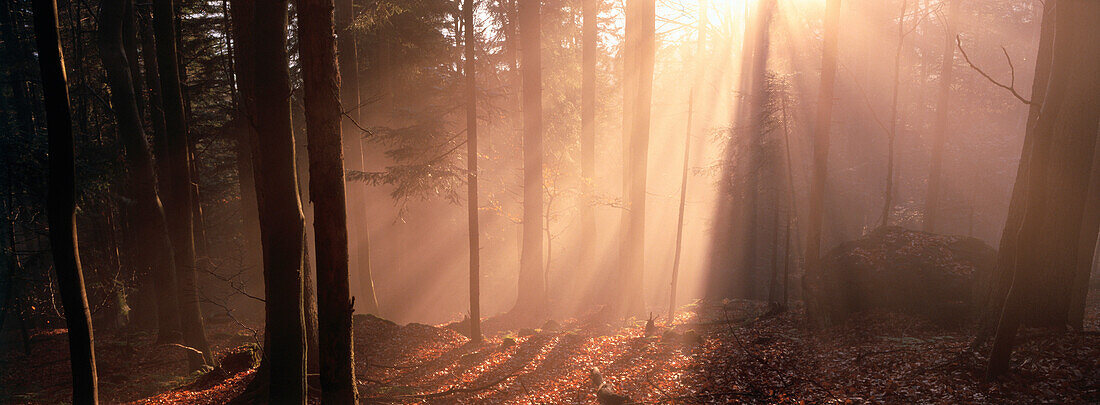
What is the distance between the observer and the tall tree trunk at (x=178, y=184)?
10.9 m

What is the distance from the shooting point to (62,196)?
6242 millimetres

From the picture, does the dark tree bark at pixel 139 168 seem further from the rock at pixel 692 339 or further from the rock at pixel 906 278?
the rock at pixel 906 278

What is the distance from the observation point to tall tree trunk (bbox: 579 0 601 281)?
20.5 meters

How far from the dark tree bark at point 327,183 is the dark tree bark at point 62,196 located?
9.84 ft

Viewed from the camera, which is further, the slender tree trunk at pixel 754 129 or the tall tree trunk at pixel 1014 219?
the slender tree trunk at pixel 754 129

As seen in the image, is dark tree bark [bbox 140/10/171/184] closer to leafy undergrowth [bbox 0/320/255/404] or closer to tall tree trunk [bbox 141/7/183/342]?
tall tree trunk [bbox 141/7/183/342]

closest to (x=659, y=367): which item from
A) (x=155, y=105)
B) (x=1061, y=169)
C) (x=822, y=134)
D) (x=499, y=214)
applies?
(x=822, y=134)

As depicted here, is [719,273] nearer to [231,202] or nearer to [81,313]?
[231,202]

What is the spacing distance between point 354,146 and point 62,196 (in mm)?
10561

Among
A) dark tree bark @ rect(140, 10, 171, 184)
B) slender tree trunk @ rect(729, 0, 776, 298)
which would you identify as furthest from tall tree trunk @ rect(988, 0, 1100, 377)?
dark tree bark @ rect(140, 10, 171, 184)

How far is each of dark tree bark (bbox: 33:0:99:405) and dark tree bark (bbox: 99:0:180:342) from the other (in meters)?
5.63

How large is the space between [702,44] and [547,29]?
1151 cm

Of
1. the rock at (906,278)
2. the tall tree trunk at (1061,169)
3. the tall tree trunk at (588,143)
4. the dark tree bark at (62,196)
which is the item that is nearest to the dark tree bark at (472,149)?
the dark tree bark at (62,196)

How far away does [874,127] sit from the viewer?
32.9m
